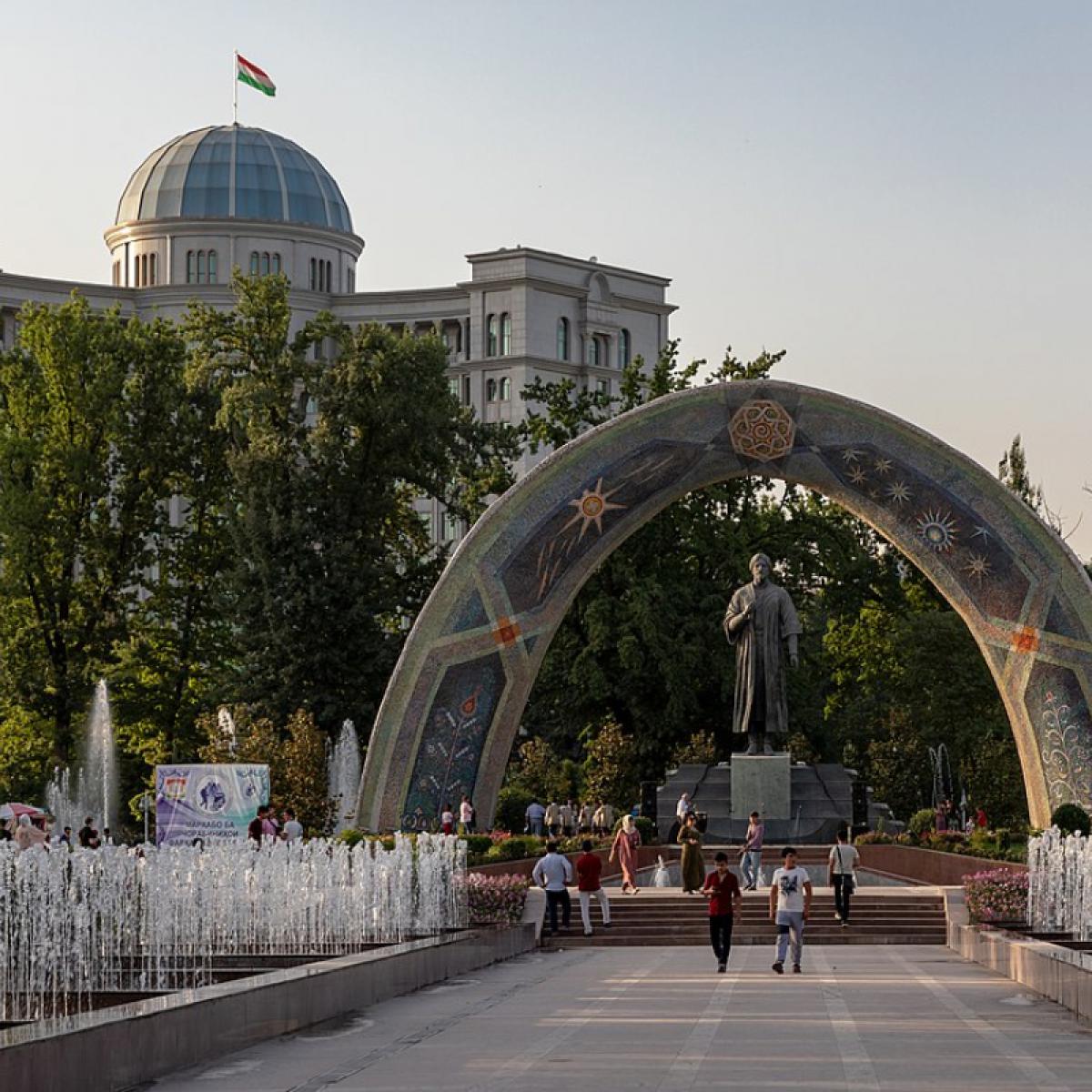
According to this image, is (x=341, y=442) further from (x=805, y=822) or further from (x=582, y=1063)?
(x=582, y=1063)

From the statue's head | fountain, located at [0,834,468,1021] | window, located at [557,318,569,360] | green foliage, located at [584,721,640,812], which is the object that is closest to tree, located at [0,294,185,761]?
green foliage, located at [584,721,640,812]

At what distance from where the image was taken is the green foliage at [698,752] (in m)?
48.6

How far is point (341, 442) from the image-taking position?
4991 centimetres

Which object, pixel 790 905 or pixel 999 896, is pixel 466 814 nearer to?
pixel 999 896

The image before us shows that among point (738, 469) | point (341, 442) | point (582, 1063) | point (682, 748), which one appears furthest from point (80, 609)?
point (582, 1063)

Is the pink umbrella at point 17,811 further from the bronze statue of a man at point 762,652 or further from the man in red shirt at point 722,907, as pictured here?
the man in red shirt at point 722,907

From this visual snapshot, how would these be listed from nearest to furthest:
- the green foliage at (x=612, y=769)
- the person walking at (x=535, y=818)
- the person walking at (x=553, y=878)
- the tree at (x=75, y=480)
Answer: the person walking at (x=553, y=878), the person walking at (x=535, y=818), the green foliage at (x=612, y=769), the tree at (x=75, y=480)

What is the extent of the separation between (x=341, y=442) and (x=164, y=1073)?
3681 cm

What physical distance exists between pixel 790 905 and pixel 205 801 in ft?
41.9

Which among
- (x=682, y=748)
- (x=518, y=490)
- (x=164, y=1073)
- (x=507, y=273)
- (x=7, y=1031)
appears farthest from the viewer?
(x=507, y=273)

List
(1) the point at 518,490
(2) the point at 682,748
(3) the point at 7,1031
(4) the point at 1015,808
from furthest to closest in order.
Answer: (4) the point at 1015,808, (2) the point at 682,748, (1) the point at 518,490, (3) the point at 7,1031

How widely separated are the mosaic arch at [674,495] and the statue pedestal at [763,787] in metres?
3.84

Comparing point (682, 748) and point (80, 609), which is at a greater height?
point (80, 609)

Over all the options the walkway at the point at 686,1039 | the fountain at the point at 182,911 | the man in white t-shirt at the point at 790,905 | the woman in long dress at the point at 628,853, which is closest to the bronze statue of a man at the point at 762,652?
the woman in long dress at the point at 628,853
